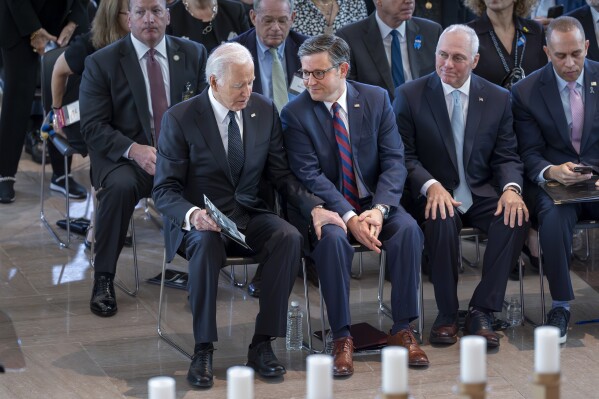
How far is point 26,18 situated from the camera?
738cm

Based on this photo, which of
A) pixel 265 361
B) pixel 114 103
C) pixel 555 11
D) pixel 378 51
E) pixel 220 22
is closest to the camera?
pixel 265 361

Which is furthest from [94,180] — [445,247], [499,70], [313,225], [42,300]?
[499,70]

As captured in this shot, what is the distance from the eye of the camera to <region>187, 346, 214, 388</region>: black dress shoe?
477cm

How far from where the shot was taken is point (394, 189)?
5293 millimetres

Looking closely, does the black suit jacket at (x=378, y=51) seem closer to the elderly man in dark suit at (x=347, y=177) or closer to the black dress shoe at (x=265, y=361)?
the elderly man in dark suit at (x=347, y=177)

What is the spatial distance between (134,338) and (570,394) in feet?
6.69

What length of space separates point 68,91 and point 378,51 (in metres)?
1.81

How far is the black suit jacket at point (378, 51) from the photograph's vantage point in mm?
6363

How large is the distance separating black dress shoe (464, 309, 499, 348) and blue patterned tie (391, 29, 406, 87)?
5.30 ft

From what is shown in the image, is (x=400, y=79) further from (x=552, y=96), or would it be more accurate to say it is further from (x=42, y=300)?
(x=42, y=300)

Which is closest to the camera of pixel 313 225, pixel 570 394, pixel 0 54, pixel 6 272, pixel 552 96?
pixel 570 394

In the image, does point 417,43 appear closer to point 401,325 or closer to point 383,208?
point 383,208

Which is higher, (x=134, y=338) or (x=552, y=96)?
(x=552, y=96)

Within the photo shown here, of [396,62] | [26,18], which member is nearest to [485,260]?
[396,62]
